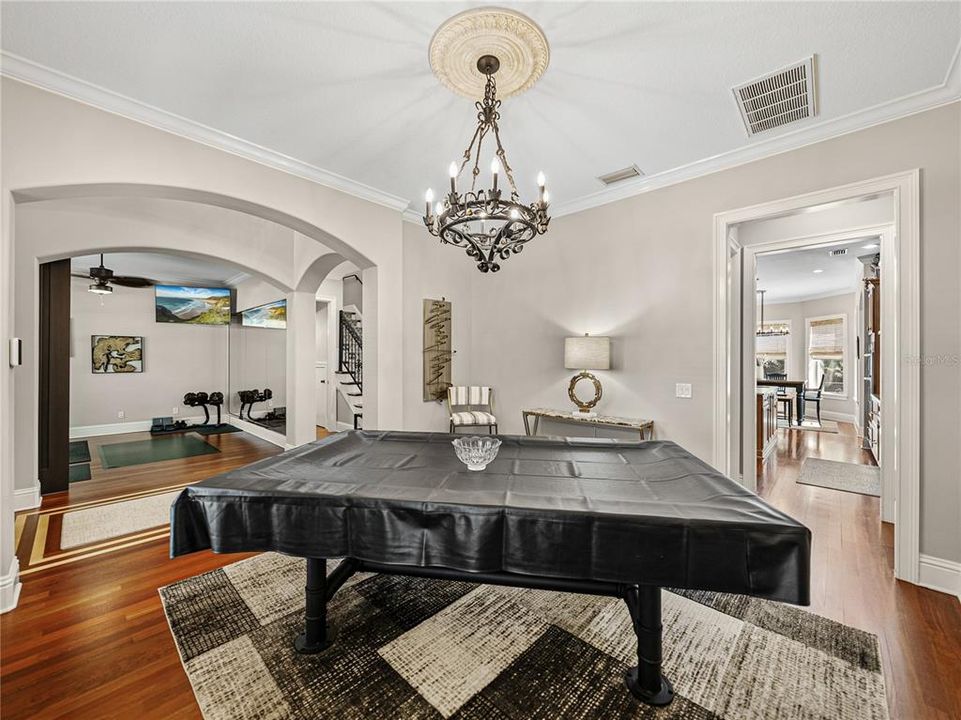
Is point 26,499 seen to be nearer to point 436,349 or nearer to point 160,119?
point 160,119

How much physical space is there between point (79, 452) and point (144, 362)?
7.68 ft

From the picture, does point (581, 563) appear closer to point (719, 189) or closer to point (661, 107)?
point (661, 107)

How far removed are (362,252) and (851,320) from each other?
1011cm

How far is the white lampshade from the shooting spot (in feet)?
12.1

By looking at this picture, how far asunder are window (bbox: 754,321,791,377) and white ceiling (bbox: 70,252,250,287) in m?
11.8

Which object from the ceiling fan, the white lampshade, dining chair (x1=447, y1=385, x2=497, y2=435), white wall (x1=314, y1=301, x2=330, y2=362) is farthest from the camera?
white wall (x1=314, y1=301, x2=330, y2=362)

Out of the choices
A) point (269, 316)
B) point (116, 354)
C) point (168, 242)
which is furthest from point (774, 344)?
point (116, 354)

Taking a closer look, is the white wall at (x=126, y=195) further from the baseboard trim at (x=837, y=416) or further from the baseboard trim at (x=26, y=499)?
the baseboard trim at (x=837, y=416)

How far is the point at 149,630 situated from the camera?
1929 mm

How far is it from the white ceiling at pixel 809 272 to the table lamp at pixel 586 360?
9.23 feet

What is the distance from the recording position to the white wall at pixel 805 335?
27.0 ft

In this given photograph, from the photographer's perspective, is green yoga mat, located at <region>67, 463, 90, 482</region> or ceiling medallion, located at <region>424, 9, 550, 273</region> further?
green yoga mat, located at <region>67, 463, 90, 482</region>

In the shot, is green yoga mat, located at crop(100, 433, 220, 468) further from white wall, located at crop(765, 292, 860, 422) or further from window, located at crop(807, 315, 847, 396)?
window, located at crop(807, 315, 847, 396)

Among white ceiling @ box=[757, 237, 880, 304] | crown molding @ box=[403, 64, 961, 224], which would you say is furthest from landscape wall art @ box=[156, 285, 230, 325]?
white ceiling @ box=[757, 237, 880, 304]
